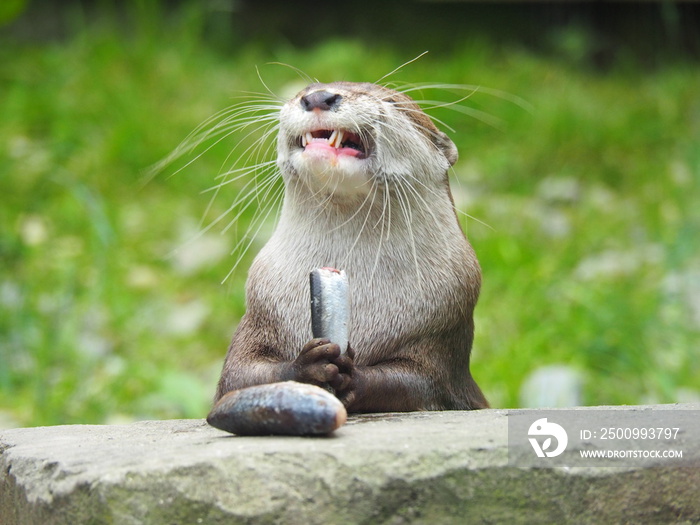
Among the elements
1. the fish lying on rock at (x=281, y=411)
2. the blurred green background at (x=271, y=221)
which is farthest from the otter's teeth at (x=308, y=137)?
the blurred green background at (x=271, y=221)

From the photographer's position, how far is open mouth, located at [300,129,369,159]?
2494 mm

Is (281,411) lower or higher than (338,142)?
lower

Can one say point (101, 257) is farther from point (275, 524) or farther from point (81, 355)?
point (275, 524)

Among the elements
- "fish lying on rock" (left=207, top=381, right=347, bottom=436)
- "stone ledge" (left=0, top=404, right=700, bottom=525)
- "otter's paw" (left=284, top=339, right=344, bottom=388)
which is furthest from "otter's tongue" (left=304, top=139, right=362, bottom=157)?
"stone ledge" (left=0, top=404, right=700, bottom=525)

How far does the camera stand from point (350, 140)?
8.42 ft

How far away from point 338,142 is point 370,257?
324 millimetres

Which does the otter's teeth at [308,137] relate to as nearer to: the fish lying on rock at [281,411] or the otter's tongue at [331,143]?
the otter's tongue at [331,143]

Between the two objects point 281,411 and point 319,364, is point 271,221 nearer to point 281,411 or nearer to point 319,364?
point 319,364

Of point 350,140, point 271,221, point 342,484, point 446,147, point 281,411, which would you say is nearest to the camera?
point 342,484

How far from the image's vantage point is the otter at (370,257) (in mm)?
2494

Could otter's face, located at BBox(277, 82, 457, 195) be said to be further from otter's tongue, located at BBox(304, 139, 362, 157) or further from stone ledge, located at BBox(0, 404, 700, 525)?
stone ledge, located at BBox(0, 404, 700, 525)

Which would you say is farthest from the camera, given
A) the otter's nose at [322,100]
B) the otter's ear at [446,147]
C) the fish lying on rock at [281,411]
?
the otter's ear at [446,147]

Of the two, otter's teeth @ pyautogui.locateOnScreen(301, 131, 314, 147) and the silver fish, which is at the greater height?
otter's teeth @ pyautogui.locateOnScreen(301, 131, 314, 147)

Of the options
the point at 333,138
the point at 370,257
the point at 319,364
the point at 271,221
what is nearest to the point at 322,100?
the point at 333,138
